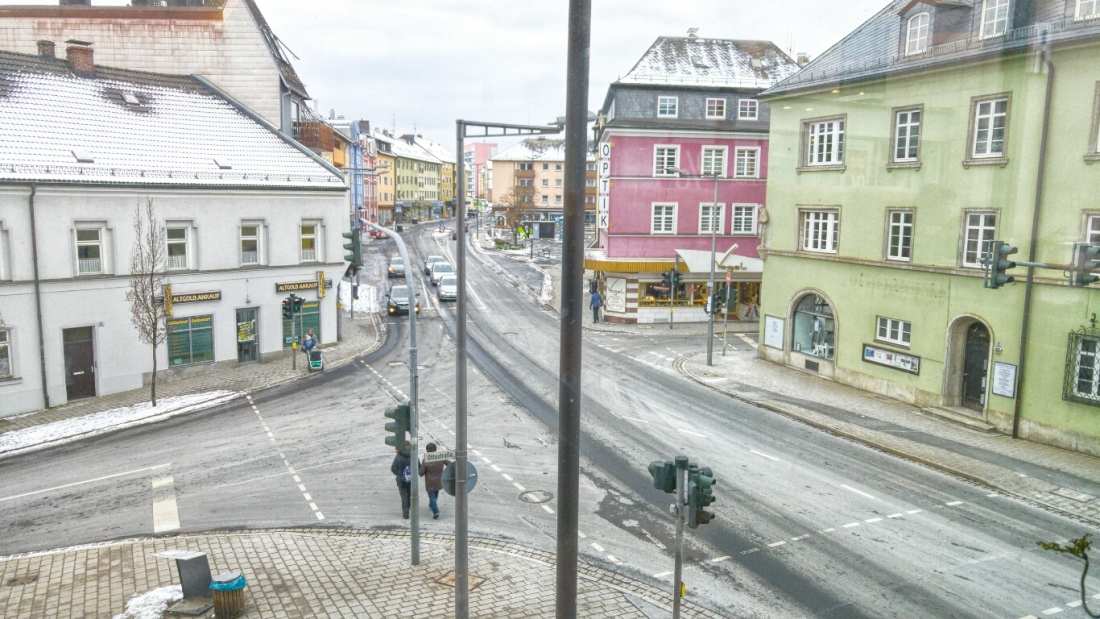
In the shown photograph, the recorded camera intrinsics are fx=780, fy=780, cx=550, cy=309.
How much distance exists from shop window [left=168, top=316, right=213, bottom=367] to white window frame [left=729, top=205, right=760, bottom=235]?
Answer: 22.8 metres

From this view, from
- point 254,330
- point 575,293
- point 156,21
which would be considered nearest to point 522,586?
point 575,293

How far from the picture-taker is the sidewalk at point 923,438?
48.2 feet

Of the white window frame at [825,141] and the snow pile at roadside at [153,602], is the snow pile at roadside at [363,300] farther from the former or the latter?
the snow pile at roadside at [153,602]

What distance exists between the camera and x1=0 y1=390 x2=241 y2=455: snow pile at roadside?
61.1 ft

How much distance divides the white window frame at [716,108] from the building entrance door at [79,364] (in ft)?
85.9

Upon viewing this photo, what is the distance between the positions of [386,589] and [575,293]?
601 centimetres

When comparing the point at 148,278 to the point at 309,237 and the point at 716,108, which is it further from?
the point at 716,108

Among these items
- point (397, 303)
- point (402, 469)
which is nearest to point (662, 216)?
point (397, 303)

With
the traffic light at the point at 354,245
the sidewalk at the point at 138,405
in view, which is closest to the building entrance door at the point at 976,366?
the traffic light at the point at 354,245

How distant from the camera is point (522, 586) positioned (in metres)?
10.9

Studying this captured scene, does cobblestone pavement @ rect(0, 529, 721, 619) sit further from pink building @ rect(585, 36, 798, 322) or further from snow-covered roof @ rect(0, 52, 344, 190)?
pink building @ rect(585, 36, 798, 322)

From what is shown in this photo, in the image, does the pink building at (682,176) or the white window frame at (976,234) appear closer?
the white window frame at (976,234)

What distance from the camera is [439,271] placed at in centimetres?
4812

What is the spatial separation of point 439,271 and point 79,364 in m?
26.6
